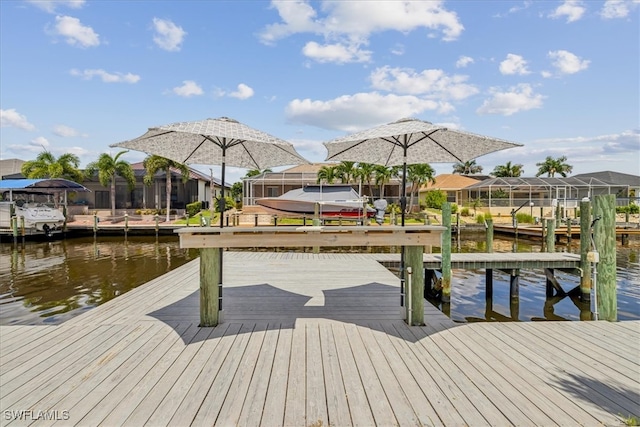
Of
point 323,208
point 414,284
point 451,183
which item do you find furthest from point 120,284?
point 451,183

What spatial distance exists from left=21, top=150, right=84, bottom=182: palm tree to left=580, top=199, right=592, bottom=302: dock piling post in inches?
1338

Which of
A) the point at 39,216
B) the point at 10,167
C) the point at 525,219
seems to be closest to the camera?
the point at 39,216

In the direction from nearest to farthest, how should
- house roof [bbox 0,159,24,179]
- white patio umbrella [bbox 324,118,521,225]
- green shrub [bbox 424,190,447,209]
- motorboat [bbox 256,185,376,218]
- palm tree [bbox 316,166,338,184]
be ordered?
white patio umbrella [bbox 324,118,521,225] → motorboat [bbox 256,185,376,218] → palm tree [bbox 316,166,338,184] → green shrub [bbox 424,190,447,209] → house roof [bbox 0,159,24,179]

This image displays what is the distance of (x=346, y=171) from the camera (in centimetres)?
3384

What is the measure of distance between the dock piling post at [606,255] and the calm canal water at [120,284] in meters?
2.20

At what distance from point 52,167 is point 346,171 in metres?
24.8

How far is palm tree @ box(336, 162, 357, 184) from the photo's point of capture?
33.8 metres

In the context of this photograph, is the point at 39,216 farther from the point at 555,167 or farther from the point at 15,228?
the point at 555,167

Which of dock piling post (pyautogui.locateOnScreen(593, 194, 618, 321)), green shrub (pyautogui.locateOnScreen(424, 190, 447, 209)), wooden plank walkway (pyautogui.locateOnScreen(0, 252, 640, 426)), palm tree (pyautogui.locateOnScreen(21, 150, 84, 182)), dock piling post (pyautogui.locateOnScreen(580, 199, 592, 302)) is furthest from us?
green shrub (pyautogui.locateOnScreen(424, 190, 447, 209))

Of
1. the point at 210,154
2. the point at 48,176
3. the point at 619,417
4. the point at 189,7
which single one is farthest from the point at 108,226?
the point at 619,417

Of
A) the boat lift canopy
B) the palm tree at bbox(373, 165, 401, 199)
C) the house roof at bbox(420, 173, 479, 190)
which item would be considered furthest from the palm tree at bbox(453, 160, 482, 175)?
the boat lift canopy

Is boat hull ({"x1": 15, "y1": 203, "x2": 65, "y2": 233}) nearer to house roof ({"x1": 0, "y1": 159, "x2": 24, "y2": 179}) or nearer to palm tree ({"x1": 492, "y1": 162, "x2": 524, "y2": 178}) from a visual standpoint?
house roof ({"x1": 0, "y1": 159, "x2": 24, "y2": 179})

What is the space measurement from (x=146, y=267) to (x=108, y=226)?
1341 cm

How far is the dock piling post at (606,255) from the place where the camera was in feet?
19.5
